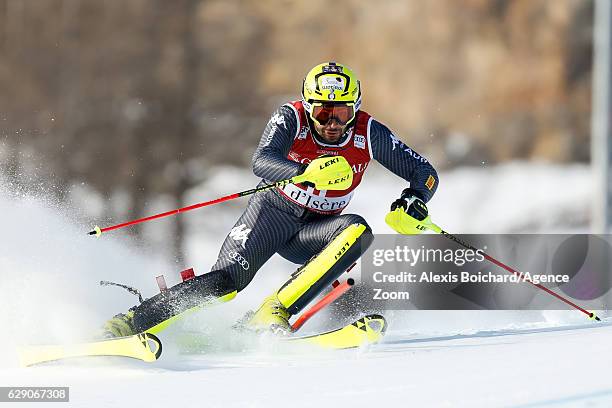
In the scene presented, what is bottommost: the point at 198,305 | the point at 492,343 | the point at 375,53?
the point at 492,343

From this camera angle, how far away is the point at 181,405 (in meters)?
3.08

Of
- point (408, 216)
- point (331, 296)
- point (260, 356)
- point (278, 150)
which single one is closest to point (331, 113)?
point (278, 150)

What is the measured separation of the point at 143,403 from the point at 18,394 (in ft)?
1.76

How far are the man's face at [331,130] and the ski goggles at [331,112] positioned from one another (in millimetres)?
14

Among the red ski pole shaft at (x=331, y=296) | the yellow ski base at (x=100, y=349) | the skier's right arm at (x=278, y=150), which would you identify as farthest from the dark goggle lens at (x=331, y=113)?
the yellow ski base at (x=100, y=349)

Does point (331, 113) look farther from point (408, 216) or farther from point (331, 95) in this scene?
point (408, 216)

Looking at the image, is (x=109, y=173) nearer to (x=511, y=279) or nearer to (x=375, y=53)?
(x=375, y=53)

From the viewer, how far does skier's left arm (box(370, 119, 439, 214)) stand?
4879 mm

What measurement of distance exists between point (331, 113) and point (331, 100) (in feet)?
0.23

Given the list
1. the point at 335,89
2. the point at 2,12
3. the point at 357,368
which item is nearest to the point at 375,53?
the point at 2,12

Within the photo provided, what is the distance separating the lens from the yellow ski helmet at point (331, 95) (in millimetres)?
4680

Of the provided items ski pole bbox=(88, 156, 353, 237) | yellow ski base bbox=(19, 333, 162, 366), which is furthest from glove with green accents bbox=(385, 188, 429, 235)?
yellow ski base bbox=(19, 333, 162, 366)

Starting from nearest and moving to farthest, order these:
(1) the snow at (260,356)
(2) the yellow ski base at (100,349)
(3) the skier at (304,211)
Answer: (1) the snow at (260,356), (2) the yellow ski base at (100,349), (3) the skier at (304,211)

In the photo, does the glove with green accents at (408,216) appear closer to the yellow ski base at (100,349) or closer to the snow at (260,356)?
the snow at (260,356)
